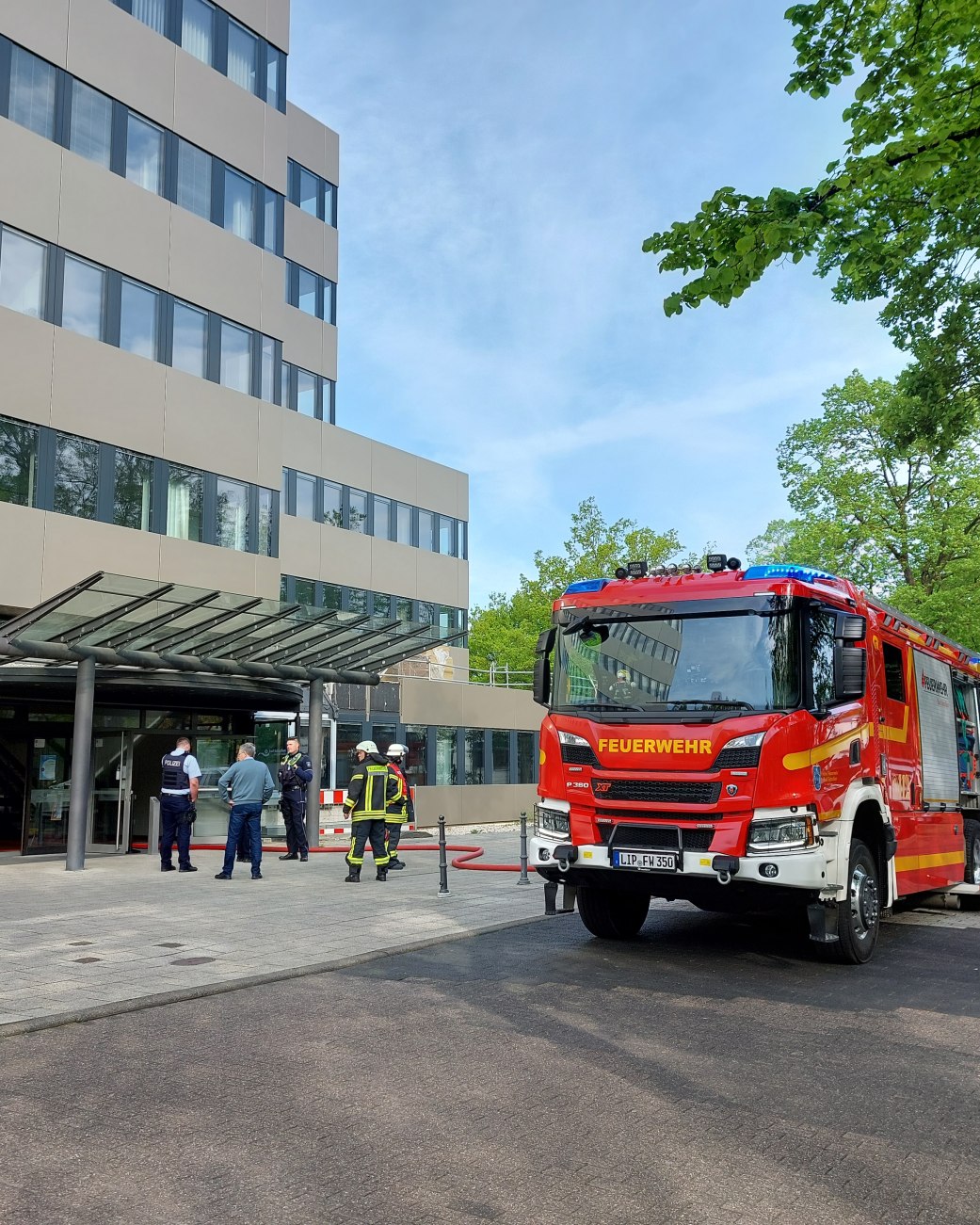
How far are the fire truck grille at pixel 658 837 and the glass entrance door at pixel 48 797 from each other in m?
12.6

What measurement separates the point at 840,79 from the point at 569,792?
6.99 metres

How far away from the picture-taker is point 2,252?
1841cm

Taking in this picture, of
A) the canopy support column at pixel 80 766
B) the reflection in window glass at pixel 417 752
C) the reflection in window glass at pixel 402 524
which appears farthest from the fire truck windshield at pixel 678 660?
the reflection in window glass at pixel 402 524

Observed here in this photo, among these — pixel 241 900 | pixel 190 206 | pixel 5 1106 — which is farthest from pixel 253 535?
pixel 5 1106

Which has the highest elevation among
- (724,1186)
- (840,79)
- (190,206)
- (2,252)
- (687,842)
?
(190,206)

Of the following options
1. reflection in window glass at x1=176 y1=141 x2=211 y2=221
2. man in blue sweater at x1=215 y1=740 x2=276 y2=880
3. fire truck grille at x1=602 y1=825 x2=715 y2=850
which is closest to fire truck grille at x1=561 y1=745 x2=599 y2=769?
fire truck grille at x1=602 y1=825 x2=715 y2=850

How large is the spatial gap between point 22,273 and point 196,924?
12728 mm

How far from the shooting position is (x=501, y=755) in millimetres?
31453

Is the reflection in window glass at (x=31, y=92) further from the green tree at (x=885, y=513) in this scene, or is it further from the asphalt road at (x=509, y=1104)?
the green tree at (x=885, y=513)

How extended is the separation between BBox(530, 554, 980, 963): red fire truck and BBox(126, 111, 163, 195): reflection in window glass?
1551 centimetres

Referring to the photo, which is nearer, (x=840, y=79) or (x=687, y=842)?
(x=687, y=842)

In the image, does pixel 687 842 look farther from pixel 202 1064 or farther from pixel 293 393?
pixel 293 393

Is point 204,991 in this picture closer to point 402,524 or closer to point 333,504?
point 333,504

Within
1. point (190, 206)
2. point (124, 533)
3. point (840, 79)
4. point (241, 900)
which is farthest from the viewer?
point (190, 206)
